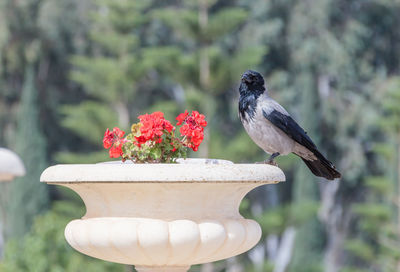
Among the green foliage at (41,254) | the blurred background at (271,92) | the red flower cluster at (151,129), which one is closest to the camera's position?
the red flower cluster at (151,129)

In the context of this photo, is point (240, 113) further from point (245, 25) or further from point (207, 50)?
point (245, 25)

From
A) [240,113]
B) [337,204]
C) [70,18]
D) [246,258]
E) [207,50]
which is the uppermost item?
[70,18]

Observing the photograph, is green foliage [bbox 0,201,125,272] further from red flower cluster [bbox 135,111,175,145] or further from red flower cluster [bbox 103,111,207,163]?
red flower cluster [bbox 135,111,175,145]

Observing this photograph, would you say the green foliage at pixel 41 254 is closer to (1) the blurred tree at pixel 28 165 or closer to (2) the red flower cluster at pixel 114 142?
(2) the red flower cluster at pixel 114 142

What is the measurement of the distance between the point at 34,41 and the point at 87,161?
188 inches

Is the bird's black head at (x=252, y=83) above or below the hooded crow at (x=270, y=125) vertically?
above

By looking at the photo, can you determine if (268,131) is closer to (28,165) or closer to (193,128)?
(193,128)

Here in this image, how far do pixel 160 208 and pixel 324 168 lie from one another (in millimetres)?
1304

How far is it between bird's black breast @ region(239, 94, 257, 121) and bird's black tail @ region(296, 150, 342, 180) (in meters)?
0.40

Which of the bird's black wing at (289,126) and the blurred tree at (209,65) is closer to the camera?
the bird's black wing at (289,126)

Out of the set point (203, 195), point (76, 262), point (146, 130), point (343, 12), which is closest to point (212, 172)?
point (203, 195)

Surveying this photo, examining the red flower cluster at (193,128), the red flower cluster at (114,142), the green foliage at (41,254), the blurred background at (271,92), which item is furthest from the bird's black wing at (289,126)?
the blurred background at (271,92)

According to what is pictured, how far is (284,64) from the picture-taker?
1906 cm

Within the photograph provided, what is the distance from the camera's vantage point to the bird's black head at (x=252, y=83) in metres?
3.96
